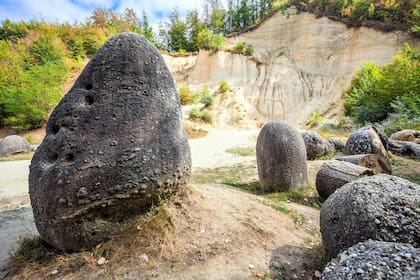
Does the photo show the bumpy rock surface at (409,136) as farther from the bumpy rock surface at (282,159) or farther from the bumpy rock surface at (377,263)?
the bumpy rock surface at (377,263)

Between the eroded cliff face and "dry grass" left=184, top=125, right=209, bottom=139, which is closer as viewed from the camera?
"dry grass" left=184, top=125, right=209, bottom=139

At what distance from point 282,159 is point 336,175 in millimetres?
740

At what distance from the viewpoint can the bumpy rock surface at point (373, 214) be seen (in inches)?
62.4

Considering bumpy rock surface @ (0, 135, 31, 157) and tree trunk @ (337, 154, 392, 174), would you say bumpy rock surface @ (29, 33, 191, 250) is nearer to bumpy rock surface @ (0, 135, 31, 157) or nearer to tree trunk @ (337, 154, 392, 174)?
tree trunk @ (337, 154, 392, 174)

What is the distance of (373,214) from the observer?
1.63 m

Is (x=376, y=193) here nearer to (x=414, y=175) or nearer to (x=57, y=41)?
(x=414, y=175)

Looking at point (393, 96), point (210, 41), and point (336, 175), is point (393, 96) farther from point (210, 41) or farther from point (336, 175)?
point (210, 41)

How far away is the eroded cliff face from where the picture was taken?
51.1 ft

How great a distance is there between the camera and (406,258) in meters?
1.15

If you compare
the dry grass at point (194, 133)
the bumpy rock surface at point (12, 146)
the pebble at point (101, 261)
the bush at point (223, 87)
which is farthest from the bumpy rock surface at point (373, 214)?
the bush at point (223, 87)

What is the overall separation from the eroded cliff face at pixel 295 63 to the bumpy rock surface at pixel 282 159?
41.1ft

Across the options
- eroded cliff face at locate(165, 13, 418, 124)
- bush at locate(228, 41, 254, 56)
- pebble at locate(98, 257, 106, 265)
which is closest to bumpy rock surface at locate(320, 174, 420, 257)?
pebble at locate(98, 257, 106, 265)

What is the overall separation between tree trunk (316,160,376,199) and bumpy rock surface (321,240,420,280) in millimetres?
2091

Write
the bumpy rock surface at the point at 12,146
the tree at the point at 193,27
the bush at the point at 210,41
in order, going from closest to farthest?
the bumpy rock surface at the point at 12,146
the bush at the point at 210,41
the tree at the point at 193,27
